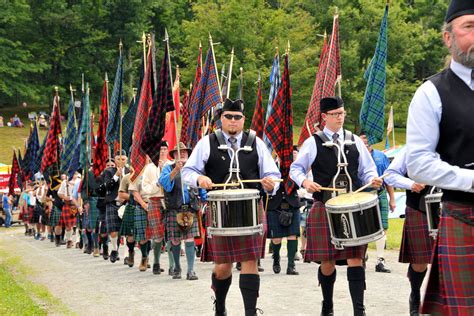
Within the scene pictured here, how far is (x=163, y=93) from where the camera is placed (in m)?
13.1

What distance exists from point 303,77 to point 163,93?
119 feet

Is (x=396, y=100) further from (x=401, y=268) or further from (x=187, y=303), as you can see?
(x=187, y=303)

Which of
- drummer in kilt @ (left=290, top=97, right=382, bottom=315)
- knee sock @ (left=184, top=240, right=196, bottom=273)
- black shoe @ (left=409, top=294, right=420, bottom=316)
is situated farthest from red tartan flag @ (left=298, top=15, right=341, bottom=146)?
black shoe @ (left=409, top=294, right=420, bottom=316)

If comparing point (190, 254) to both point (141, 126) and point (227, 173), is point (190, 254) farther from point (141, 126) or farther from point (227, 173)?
point (227, 173)

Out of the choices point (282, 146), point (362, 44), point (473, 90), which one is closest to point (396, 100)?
point (362, 44)

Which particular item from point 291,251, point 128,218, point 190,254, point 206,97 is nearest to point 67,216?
point 206,97

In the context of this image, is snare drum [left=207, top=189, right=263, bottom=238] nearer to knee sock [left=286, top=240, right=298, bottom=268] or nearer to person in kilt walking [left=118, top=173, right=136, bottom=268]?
knee sock [left=286, top=240, right=298, bottom=268]

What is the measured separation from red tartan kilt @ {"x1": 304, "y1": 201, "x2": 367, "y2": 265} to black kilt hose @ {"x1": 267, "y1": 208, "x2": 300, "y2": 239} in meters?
4.85

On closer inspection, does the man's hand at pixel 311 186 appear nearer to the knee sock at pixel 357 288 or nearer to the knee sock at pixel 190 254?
the knee sock at pixel 357 288

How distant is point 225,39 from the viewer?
5306cm

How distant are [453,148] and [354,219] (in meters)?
3.20

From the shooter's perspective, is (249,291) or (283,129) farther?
(283,129)

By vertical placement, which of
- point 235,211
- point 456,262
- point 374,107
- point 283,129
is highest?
point 374,107

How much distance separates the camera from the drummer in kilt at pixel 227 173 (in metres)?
7.62
